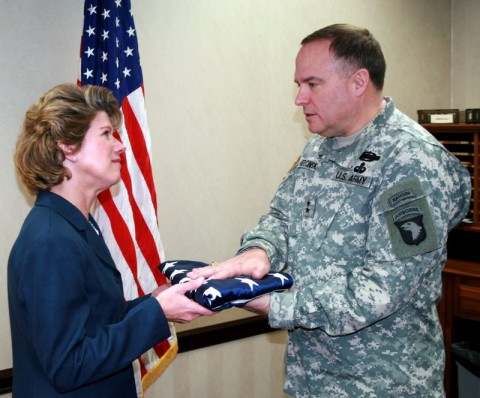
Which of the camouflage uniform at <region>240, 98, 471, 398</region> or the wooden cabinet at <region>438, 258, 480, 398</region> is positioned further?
the wooden cabinet at <region>438, 258, 480, 398</region>

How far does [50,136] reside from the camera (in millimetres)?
1722

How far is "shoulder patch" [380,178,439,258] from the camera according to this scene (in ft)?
5.48

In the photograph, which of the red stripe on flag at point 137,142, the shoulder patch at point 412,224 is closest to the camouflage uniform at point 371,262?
the shoulder patch at point 412,224

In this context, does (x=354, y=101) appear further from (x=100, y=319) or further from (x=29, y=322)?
(x=29, y=322)

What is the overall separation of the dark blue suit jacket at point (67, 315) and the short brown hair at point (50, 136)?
6 cm

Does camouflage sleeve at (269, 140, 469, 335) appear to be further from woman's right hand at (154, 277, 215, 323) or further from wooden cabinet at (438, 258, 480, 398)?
wooden cabinet at (438, 258, 480, 398)

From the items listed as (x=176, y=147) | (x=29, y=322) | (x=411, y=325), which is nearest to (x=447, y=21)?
(x=176, y=147)

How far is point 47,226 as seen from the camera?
1.59 metres

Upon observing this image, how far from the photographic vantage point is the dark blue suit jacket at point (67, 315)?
4.95 ft

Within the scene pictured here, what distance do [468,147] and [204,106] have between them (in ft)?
4.69

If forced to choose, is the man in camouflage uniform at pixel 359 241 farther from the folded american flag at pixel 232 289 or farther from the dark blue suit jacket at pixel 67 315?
the dark blue suit jacket at pixel 67 315

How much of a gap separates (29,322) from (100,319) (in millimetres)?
180

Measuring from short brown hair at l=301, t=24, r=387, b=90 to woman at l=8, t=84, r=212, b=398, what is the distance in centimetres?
67

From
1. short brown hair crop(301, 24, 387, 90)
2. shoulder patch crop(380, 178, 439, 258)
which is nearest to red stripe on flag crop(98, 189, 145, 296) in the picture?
short brown hair crop(301, 24, 387, 90)
